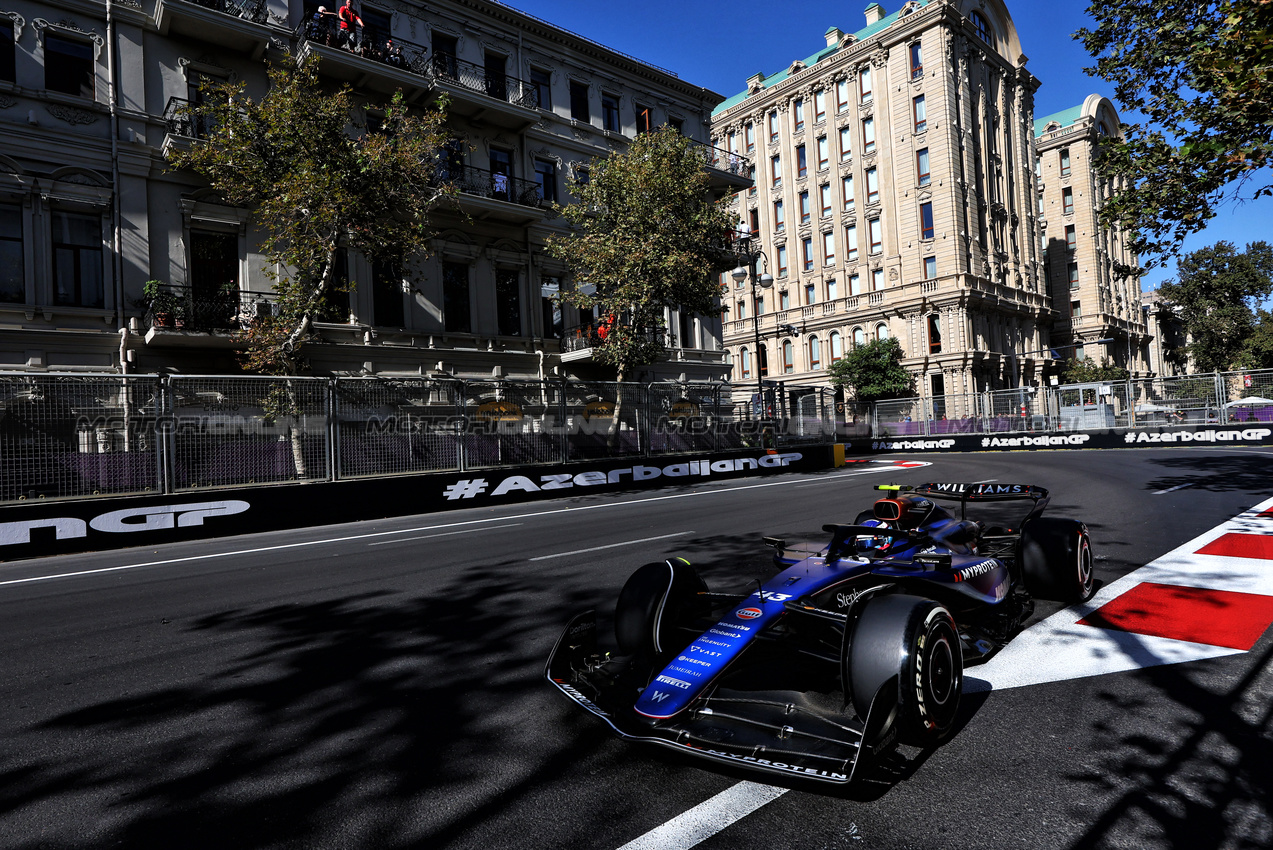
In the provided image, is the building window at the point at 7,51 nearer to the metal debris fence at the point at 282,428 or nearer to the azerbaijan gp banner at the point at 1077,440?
the metal debris fence at the point at 282,428

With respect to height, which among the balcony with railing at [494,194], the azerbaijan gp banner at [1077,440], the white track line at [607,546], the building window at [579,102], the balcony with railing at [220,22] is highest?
the building window at [579,102]

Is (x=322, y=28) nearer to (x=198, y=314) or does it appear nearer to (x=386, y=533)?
(x=198, y=314)

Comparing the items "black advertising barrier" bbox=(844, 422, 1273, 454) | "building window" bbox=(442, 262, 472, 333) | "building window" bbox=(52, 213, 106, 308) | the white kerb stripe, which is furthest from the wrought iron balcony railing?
the white kerb stripe

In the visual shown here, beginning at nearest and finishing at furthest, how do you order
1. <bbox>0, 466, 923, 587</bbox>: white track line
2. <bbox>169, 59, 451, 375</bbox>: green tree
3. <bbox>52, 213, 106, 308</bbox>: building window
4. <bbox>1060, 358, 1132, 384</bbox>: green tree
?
1. <bbox>0, 466, 923, 587</bbox>: white track line
2. <bbox>169, 59, 451, 375</bbox>: green tree
3. <bbox>52, 213, 106, 308</bbox>: building window
4. <bbox>1060, 358, 1132, 384</bbox>: green tree

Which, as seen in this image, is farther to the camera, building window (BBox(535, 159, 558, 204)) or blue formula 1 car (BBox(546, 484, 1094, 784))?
building window (BBox(535, 159, 558, 204))

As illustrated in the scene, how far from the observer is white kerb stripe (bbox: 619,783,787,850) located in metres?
2.26

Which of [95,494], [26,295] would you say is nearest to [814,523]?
[95,494]

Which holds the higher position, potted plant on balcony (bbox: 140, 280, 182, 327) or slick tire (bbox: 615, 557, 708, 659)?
potted plant on balcony (bbox: 140, 280, 182, 327)

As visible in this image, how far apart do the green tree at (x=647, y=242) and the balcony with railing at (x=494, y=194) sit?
3676 mm

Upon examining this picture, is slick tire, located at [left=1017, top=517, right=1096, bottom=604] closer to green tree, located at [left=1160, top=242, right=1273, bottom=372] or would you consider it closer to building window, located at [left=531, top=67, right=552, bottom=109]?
building window, located at [left=531, top=67, right=552, bottom=109]


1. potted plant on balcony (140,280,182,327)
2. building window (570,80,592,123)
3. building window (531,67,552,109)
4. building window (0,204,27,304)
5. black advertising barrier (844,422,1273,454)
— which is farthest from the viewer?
building window (570,80,592,123)

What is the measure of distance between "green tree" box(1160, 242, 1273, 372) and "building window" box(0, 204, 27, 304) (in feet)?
222

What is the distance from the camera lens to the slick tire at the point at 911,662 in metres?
2.68

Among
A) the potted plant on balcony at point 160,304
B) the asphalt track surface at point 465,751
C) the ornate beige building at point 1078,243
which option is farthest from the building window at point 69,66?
the ornate beige building at point 1078,243
